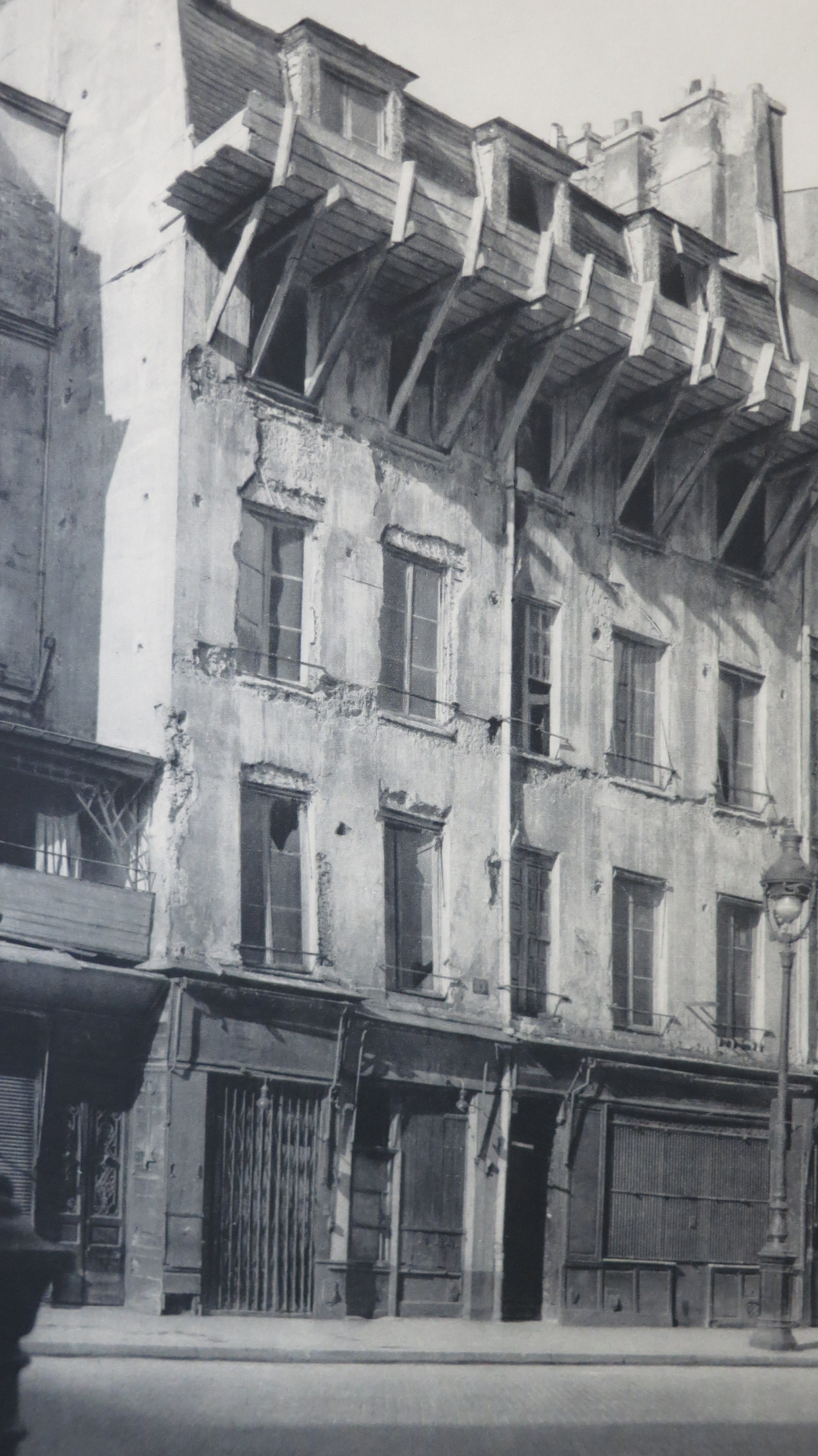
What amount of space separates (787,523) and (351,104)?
9640 mm

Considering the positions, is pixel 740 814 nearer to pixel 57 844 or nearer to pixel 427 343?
pixel 427 343

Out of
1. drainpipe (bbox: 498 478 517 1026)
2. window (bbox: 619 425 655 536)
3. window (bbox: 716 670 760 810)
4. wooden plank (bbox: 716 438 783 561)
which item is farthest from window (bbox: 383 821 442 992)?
wooden plank (bbox: 716 438 783 561)

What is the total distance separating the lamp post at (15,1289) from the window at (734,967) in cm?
2200

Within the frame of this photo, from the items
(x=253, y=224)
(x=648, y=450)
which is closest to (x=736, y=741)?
(x=648, y=450)

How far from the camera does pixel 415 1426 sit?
40.9 feet

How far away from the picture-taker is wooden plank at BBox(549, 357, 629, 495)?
26.3 meters

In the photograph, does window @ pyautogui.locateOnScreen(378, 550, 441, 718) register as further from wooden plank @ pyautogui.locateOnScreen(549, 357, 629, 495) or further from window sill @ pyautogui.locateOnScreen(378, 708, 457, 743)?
wooden plank @ pyautogui.locateOnScreen(549, 357, 629, 495)

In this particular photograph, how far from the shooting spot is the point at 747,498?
94.1 feet

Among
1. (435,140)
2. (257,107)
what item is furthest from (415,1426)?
(435,140)

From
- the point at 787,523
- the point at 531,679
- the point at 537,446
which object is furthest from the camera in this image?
the point at 787,523

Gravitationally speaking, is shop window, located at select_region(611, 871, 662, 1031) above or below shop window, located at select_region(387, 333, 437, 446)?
below

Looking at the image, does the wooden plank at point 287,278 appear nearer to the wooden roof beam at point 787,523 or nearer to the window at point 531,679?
the window at point 531,679

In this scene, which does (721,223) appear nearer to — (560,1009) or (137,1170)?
(560,1009)

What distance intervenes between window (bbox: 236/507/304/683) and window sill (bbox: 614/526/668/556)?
5.95 meters
